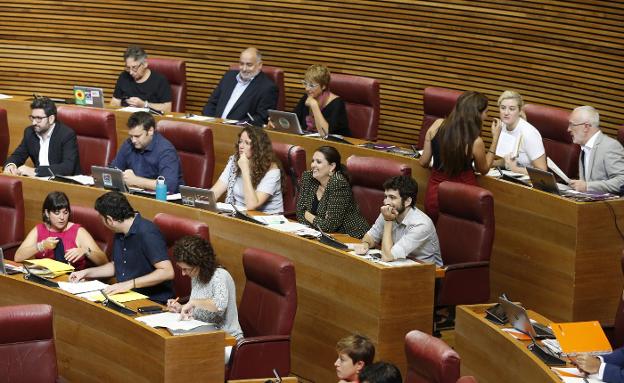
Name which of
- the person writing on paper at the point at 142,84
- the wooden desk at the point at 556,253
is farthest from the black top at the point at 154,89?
the wooden desk at the point at 556,253

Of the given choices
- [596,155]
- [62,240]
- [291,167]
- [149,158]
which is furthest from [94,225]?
[596,155]

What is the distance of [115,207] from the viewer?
216 inches

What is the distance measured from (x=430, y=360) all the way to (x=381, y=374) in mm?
245

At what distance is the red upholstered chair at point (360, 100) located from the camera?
24.7ft

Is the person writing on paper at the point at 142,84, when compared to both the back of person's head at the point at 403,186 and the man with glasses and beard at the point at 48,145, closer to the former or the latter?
the man with glasses and beard at the point at 48,145

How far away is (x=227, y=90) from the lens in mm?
8023

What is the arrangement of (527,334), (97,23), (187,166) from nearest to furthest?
(527,334), (187,166), (97,23)

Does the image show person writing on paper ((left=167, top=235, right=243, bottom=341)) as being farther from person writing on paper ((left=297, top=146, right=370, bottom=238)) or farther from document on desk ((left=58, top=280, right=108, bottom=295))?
person writing on paper ((left=297, top=146, right=370, bottom=238))

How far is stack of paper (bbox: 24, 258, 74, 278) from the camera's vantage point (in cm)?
548

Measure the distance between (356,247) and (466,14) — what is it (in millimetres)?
2831

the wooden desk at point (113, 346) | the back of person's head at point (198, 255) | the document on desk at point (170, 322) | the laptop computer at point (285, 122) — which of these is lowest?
the wooden desk at point (113, 346)

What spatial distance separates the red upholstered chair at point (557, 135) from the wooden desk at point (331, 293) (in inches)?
65.0

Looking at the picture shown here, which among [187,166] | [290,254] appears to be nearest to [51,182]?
[187,166]

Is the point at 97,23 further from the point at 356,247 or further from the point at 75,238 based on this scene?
the point at 356,247
